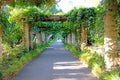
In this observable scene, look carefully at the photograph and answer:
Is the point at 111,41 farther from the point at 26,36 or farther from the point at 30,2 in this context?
the point at 26,36

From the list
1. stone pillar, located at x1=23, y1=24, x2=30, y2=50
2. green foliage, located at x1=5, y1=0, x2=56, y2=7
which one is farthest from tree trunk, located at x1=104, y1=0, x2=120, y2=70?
stone pillar, located at x1=23, y1=24, x2=30, y2=50

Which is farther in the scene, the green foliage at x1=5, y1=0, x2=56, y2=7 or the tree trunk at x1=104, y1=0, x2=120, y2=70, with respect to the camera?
the green foliage at x1=5, y1=0, x2=56, y2=7

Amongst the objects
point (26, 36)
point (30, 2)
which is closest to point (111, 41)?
point (30, 2)

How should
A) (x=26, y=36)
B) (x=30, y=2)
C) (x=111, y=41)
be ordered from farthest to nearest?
1. (x=26, y=36)
2. (x=30, y=2)
3. (x=111, y=41)

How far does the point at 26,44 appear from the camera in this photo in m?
28.1

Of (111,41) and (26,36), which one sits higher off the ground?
(26,36)

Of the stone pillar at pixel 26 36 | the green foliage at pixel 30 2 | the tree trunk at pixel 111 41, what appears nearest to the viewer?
the tree trunk at pixel 111 41

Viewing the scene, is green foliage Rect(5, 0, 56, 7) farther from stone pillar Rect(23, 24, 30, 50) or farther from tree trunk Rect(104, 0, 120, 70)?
stone pillar Rect(23, 24, 30, 50)

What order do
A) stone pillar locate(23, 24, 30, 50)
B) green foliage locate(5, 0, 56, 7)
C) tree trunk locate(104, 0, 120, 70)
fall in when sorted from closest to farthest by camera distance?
1. tree trunk locate(104, 0, 120, 70)
2. green foliage locate(5, 0, 56, 7)
3. stone pillar locate(23, 24, 30, 50)

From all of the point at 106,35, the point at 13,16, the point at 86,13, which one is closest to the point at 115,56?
the point at 106,35

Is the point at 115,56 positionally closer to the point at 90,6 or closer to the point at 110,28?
the point at 110,28

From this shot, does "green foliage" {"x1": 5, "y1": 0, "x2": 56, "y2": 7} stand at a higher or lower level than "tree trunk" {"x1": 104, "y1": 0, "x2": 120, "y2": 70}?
higher

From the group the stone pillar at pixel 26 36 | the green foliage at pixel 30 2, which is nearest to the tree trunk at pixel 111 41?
the green foliage at pixel 30 2

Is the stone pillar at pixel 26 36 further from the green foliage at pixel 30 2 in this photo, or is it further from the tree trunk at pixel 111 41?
the tree trunk at pixel 111 41
